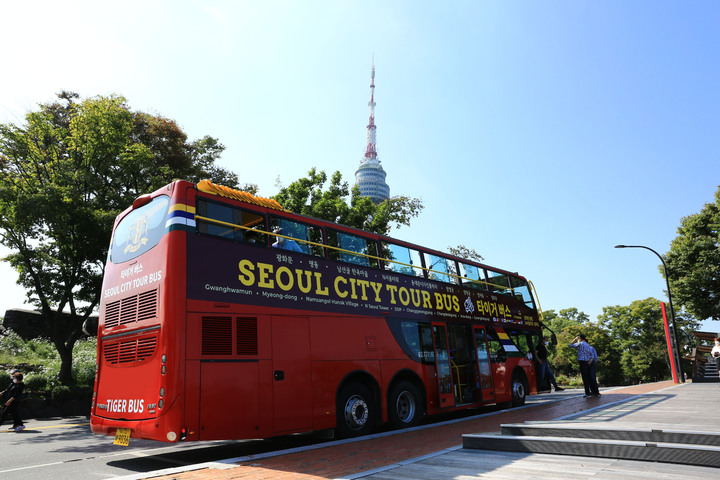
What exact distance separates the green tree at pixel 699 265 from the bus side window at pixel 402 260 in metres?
27.1

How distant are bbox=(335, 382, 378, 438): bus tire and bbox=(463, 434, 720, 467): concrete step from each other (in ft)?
8.63

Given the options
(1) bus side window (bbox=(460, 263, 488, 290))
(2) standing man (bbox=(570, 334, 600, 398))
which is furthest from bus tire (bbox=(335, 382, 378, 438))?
(2) standing man (bbox=(570, 334, 600, 398))

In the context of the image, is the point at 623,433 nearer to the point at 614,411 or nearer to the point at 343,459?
the point at 343,459

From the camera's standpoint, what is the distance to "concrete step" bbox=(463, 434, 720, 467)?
14.4 ft

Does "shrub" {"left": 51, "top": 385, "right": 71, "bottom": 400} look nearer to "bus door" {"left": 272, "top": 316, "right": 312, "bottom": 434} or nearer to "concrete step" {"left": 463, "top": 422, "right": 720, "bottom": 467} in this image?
"bus door" {"left": 272, "top": 316, "right": 312, "bottom": 434}

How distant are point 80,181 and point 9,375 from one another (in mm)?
7671

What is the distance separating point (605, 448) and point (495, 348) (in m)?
7.89

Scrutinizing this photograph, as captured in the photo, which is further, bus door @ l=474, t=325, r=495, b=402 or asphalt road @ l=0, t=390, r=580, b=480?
bus door @ l=474, t=325, r=495, b=402

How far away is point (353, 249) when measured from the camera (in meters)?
9.41

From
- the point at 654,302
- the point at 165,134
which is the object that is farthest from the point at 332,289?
the point at 654,302

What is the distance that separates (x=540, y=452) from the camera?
5.45 metres

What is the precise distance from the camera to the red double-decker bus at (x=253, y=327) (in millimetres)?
6254

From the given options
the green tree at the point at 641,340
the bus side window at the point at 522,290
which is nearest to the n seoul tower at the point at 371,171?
the green tree at the point at 641,340

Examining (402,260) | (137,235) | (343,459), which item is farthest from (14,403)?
(402,260)
